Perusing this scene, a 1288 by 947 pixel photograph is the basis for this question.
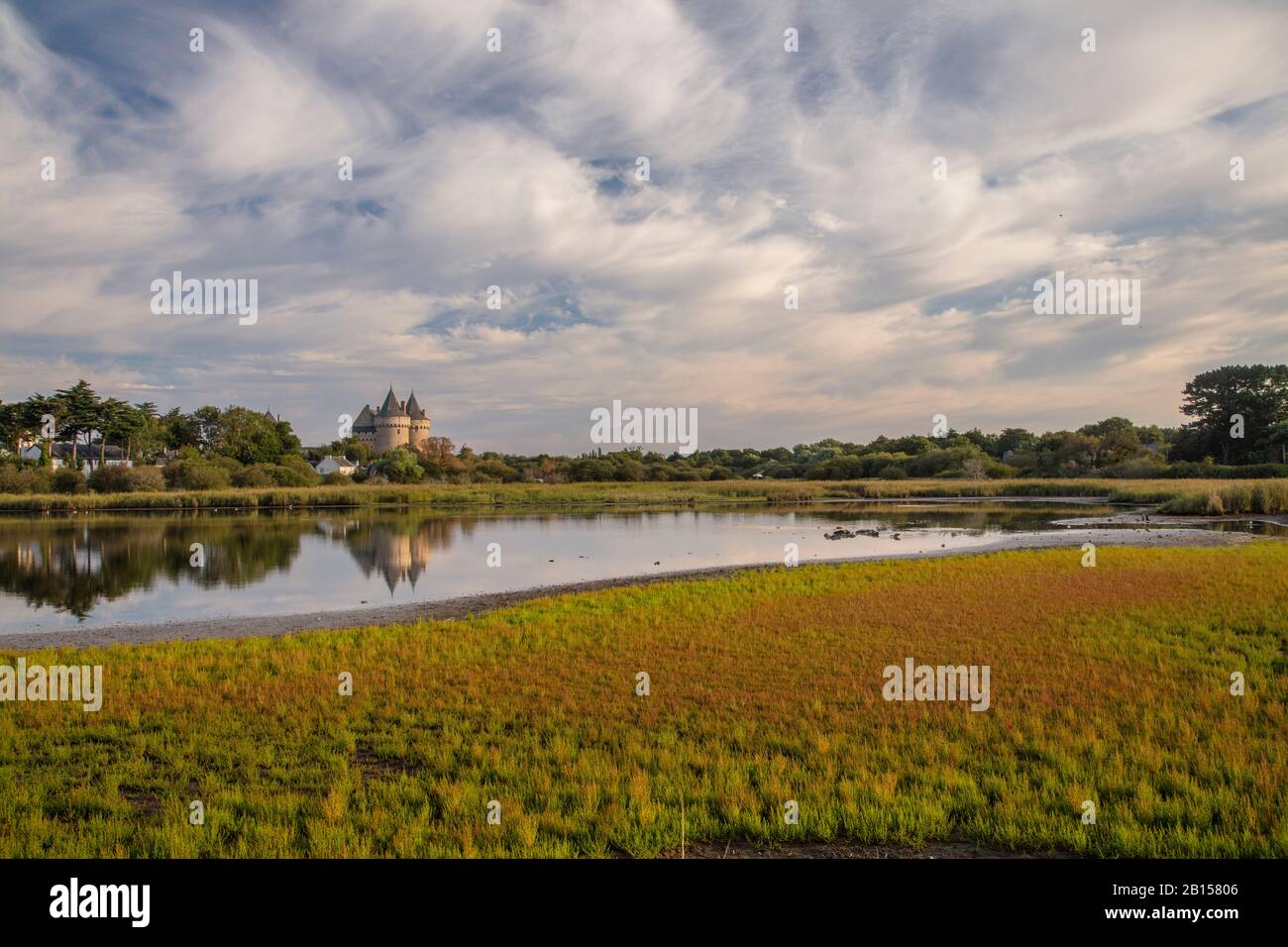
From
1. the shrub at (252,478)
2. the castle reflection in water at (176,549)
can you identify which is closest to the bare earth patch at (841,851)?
the castle reflection in water at (176,549)

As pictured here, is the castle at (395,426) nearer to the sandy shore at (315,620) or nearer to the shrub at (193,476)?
the shrub at (193,476)

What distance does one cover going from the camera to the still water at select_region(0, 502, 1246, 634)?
2286cm

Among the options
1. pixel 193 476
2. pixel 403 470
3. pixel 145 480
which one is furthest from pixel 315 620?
pixel 403 470

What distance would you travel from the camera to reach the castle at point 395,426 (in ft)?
582

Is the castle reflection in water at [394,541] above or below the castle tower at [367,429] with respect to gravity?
below

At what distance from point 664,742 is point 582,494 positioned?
271 feet

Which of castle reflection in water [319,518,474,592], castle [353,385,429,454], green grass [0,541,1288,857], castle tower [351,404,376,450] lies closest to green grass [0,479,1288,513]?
castle reflection in water [319,518,474,592]

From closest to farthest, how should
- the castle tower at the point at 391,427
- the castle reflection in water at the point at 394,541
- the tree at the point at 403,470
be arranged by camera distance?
the castle reflection in water at the point at 394,541 < the tree at the point at 403,470 < the castle tower at the point at 391,427

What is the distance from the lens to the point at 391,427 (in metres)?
178

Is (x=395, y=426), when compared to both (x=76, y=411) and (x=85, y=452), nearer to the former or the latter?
(x=85, y=452)

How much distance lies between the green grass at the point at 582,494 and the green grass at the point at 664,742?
65.2m
